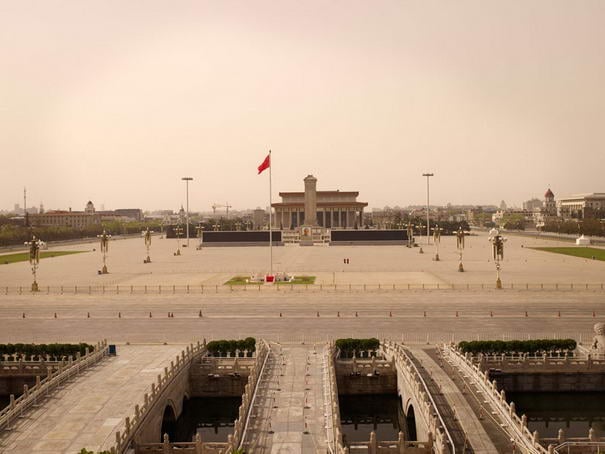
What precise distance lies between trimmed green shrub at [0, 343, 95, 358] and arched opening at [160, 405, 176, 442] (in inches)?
335

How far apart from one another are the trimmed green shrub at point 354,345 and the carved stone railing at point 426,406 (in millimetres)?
785

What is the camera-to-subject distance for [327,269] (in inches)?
3300

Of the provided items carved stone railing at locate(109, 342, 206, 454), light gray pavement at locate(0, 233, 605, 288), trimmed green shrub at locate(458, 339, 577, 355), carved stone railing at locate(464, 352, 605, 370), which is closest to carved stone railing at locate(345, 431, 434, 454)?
carved stone railing at locate(109, 342, 206, 454)

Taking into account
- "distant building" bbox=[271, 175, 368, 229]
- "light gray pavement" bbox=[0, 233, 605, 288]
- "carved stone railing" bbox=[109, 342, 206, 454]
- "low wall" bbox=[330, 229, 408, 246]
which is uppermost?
"distant building" bbox=[271, 175, 368, 229]

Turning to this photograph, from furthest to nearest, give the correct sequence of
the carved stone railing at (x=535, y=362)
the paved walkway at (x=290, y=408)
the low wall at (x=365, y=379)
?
the low wall at (x=365, y=379)
the carved stone railing at (x=535, y=362)
the paved walkway at (x=290, y=408)

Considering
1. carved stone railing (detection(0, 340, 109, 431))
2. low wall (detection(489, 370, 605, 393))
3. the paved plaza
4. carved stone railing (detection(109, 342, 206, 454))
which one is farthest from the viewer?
low wall (detection(489, 370, 605, 393))

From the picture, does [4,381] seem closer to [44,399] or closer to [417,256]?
[44,399]

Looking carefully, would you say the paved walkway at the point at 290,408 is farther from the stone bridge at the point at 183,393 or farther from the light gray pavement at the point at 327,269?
the light gray pavement at the point at 327,269

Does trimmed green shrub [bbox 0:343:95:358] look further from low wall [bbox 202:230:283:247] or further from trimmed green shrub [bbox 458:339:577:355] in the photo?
low wall [bbox 202:230:283:247]

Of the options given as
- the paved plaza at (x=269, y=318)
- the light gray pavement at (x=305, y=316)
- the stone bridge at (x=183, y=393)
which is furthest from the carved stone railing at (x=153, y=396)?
the light gray pavement at (x=305, y=316)

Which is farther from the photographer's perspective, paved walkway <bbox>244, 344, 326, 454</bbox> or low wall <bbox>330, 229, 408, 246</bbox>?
low wall <bbox>330, 229, 408, 246</bbox>

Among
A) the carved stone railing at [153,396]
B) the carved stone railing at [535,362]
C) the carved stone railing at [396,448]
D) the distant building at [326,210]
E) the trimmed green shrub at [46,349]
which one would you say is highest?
the distant building at [326,210]

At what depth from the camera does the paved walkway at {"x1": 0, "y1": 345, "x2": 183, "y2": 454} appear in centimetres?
2227

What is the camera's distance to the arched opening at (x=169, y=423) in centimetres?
2897
